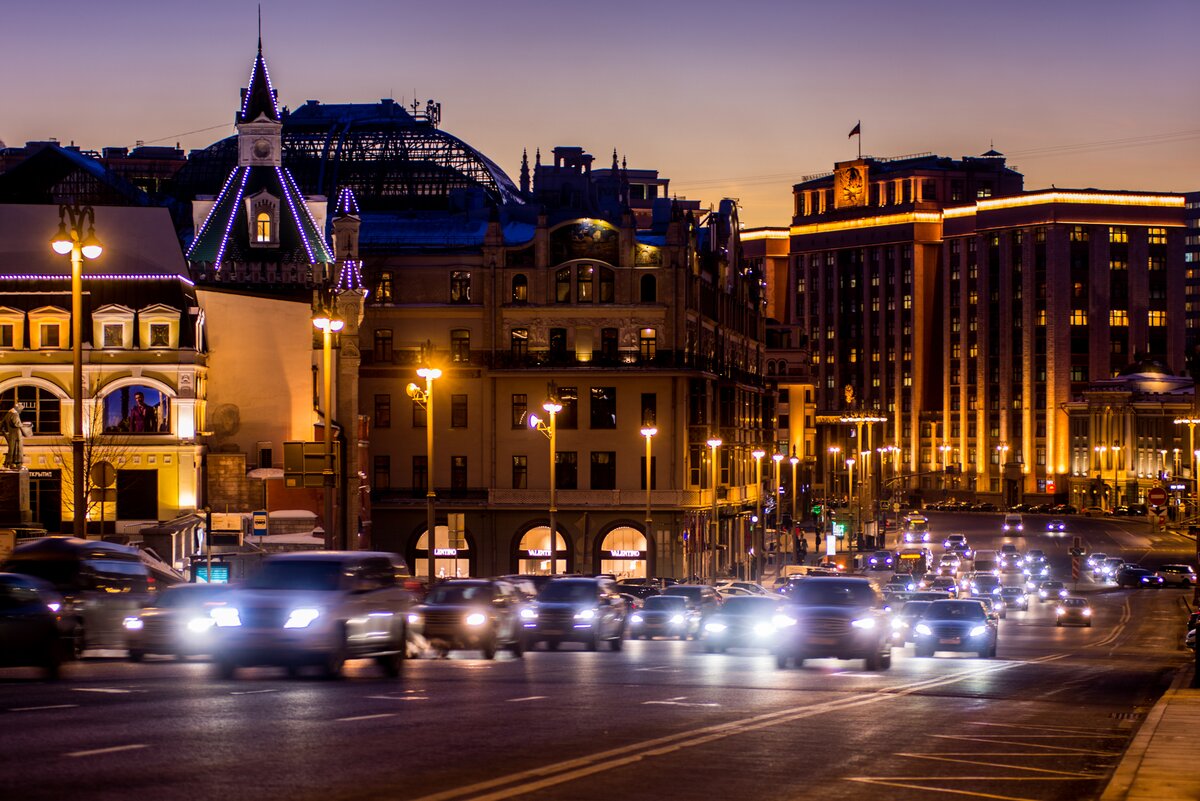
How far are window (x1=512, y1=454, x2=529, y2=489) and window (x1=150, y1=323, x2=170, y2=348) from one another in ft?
74.4

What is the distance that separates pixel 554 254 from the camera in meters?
91.8

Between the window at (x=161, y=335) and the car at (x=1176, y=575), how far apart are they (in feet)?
198

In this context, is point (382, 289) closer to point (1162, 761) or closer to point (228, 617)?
point (228, 617)

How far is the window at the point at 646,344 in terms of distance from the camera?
91188 mm

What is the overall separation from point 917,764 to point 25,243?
65214mm

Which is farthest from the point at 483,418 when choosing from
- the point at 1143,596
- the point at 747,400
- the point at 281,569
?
the point at 281,569

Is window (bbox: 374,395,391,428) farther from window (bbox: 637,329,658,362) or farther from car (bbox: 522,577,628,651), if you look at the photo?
car (bbox: 522,577,628,651)

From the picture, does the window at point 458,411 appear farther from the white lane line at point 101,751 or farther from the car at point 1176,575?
the white lane line at point 101,751

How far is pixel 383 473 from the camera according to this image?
3644 inches

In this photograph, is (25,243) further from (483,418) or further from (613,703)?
(613,703)

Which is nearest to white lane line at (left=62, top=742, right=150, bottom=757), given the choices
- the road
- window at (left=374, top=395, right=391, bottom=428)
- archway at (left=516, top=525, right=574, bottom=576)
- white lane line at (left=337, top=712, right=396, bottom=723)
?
the road

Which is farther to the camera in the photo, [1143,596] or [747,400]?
[747,400]

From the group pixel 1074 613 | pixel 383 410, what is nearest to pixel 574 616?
pixel 1074 613

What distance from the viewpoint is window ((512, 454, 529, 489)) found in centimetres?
9106
